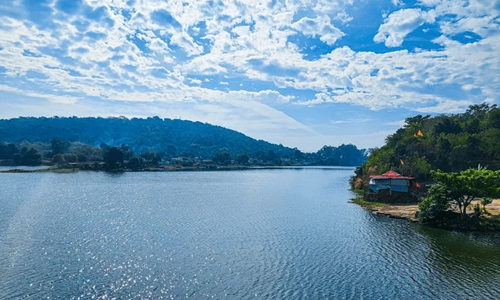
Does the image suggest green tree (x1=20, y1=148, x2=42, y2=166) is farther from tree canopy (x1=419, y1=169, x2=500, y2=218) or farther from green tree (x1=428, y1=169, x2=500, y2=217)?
green tree (x1=428, y1=169, x2=500, y2=217)

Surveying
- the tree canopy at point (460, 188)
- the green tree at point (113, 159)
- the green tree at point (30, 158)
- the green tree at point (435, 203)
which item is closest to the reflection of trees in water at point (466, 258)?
the green tree at point (435, 203)

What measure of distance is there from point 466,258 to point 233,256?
2189 centimetres

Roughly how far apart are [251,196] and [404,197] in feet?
104

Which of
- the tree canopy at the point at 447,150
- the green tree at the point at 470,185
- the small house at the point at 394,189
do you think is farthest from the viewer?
the tree canopy at the point at 447,150

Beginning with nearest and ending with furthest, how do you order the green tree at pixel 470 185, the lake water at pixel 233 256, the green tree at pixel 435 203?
the lake water at pixel 233 256
the green tree at pixel 470 185
the green tree at pixel 435 203

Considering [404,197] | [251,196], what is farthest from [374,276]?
[251,196]

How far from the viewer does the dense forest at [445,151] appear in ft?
260

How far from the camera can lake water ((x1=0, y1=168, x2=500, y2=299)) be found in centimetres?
2462

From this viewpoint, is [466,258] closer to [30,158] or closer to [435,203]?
[435,203]

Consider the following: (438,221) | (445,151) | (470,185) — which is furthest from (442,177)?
(445,151)

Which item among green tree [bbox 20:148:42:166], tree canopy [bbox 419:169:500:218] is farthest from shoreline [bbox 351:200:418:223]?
green tree [bbox 20:148:42:166]

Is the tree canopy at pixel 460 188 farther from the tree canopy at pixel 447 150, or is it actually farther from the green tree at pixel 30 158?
the green tree at pixel 30 158

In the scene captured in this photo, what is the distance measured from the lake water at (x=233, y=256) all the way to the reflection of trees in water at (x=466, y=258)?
11cm

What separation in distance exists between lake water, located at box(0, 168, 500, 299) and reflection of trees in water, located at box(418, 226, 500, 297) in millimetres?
108
